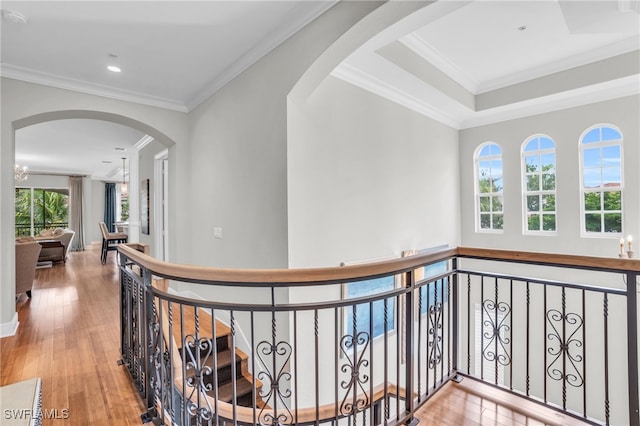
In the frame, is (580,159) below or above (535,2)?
below

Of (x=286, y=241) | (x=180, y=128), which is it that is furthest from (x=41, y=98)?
(x=286, y=241)

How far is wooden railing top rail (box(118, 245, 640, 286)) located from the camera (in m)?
1.32

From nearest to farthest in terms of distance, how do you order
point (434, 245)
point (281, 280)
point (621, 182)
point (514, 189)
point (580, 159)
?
point (281, 280) < point (621, 182) < point (580, 159) < point (434, 245) < point (514, 189)

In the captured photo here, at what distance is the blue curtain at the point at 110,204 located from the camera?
38.6 ft

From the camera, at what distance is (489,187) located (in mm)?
5438

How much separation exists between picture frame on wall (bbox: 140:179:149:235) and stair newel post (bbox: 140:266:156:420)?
15.8 ft

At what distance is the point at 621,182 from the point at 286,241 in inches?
189

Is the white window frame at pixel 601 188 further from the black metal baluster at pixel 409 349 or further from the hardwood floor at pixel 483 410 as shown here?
the black metal baluster at pixel 409 349

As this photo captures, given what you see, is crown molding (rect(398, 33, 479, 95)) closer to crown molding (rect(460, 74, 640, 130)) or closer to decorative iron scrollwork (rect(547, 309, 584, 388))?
crown molding (rect(460, 74, 640, 130))

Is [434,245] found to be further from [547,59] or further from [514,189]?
[547,59]

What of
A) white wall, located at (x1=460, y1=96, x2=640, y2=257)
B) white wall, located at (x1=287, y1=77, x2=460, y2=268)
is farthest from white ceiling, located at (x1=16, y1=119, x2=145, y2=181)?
white wall, located at (x1=460, y1=96, x2=640, y2=257)

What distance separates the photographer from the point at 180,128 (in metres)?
4.41

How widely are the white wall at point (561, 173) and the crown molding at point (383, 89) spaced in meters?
1.19

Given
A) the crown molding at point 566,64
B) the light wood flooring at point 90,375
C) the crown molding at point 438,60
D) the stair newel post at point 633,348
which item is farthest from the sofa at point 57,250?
the stair newel post at point 633,348
